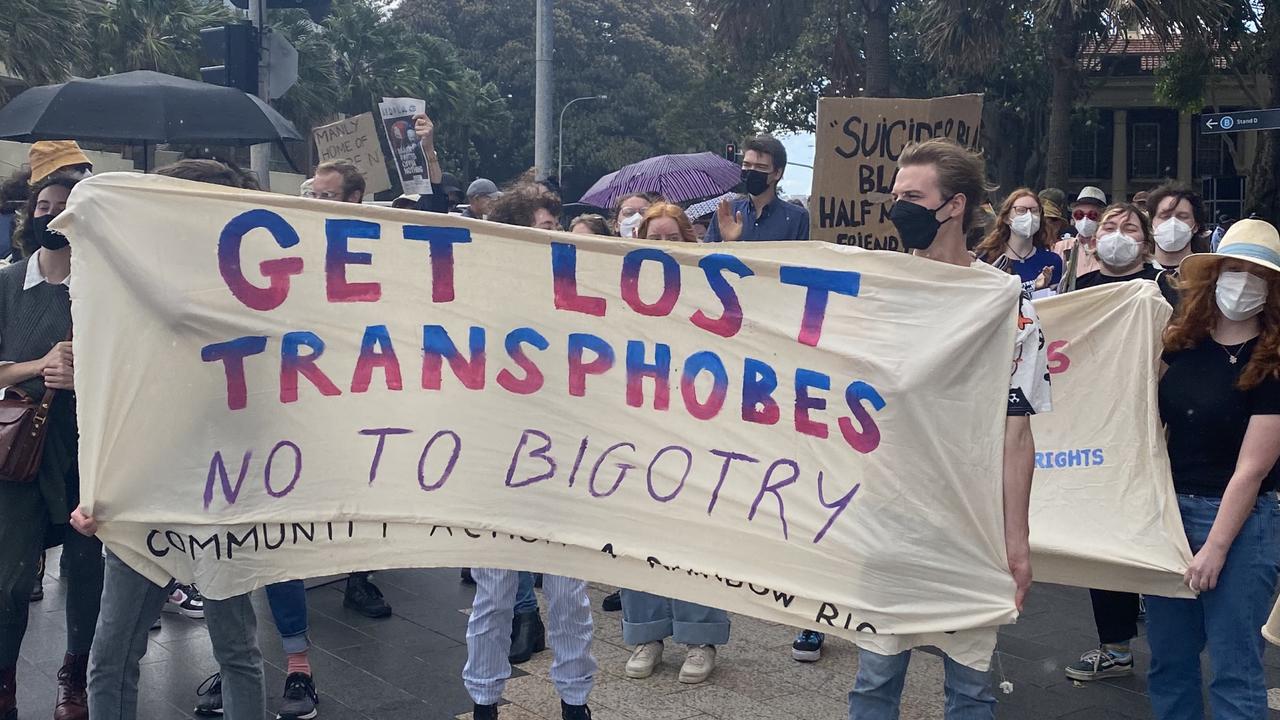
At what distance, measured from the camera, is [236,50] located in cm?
842

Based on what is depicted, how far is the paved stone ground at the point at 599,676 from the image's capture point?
4953mm

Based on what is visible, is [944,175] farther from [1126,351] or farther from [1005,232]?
[1005,232]

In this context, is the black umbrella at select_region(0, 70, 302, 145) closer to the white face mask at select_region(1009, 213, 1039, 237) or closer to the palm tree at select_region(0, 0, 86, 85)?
the white face mask at select_region(1009, 213, 1039, 237)

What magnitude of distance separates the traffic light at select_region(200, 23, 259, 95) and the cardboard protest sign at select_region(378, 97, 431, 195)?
920mm

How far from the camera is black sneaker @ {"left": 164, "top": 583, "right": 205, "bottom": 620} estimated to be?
6.14 m

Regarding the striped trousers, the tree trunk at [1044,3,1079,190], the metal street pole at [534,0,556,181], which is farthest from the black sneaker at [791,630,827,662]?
the tree trunk at [1044,3,1079,190]

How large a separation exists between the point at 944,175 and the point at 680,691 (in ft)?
8.05

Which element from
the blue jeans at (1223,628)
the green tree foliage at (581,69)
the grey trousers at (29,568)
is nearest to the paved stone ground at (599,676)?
the grey trousers at (29,568)

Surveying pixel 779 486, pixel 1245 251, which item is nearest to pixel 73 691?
pixel 779 486

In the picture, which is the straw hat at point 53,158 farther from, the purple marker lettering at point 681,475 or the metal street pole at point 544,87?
the metal street pole at point 544,87

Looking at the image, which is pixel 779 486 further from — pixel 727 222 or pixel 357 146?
pixel 357 146

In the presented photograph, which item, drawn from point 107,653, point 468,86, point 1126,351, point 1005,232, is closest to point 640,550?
point 107,653

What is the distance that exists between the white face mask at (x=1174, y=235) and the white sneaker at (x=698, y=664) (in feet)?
8.11

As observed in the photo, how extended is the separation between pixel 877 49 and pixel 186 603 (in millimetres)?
19561
